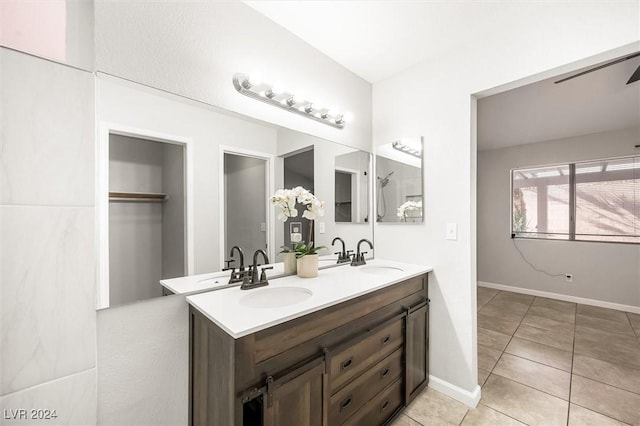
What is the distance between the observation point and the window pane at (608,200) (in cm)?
344

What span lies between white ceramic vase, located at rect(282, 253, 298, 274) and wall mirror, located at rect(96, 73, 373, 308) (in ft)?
0.15

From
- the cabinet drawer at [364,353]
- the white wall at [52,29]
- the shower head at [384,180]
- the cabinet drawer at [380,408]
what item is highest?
the white wall at [52,29]

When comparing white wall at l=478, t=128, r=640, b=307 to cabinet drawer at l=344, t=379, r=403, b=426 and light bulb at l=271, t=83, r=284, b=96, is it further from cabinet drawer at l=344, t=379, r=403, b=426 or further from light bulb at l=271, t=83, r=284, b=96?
light bulb at l=271, t=83, r=284, b=96

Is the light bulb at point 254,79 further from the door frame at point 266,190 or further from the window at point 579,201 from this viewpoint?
the window at point 579,201

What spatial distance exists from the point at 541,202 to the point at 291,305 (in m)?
4.80

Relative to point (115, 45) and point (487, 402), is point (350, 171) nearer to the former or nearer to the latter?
point (115, 45)

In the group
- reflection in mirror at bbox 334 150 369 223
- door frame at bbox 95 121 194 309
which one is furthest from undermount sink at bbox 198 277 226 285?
reflection in mirror at bbox 334 150 369 223

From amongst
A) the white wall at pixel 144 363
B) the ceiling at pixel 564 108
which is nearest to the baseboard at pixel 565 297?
the ceiling at pixel 564 108

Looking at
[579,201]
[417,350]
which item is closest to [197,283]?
[417,350]

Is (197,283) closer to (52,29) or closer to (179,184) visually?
(179,184)

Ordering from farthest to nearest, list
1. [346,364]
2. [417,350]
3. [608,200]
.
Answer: [608,200] < [417,350] < [346,364]

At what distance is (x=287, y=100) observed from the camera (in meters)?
1.72

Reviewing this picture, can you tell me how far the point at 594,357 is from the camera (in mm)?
2338

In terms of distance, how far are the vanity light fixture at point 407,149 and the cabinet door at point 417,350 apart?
1.17 meters
